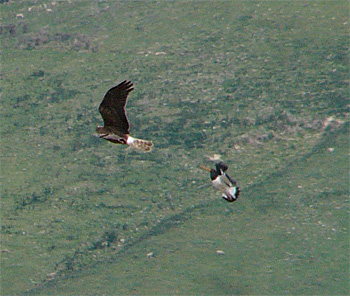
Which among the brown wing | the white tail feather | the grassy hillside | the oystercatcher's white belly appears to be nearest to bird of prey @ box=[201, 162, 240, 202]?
the oystercatcher's white belly

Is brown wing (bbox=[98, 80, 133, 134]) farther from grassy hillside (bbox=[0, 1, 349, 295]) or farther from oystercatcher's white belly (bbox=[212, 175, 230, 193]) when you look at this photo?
grassy hillside (bbox=[0, 1, 349, 295])

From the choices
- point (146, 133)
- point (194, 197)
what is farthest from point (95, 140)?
point (194, 197)

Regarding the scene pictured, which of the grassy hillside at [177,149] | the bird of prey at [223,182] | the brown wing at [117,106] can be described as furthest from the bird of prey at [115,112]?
the grassy hillside at [177,149]

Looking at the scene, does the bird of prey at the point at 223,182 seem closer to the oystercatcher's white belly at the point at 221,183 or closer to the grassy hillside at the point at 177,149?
the oystercatcher's white belly at the point at 221,183

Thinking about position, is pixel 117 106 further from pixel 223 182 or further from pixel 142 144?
pixel 223 182

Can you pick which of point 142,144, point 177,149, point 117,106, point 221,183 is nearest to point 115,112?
point 117,106

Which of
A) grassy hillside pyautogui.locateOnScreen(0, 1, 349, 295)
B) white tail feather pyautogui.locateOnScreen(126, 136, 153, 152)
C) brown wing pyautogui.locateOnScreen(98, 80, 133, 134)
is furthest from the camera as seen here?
grassy hillside pyautogui.locateOnScreen(0, 1, 349, 295)

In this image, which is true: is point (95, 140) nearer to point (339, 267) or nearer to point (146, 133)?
point (146, 133)

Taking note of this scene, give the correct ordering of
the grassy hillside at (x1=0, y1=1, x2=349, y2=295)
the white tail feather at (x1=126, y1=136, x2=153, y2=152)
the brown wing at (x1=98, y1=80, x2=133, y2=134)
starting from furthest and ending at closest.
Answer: the grassy hillside at (x1=0, y1=1, x2=349, y2=295), the brown wing at (x1=98, y1=80, x2=133, y2=134), the white tail feather at (x1=126, y1=136, x2=153, y2=152)
